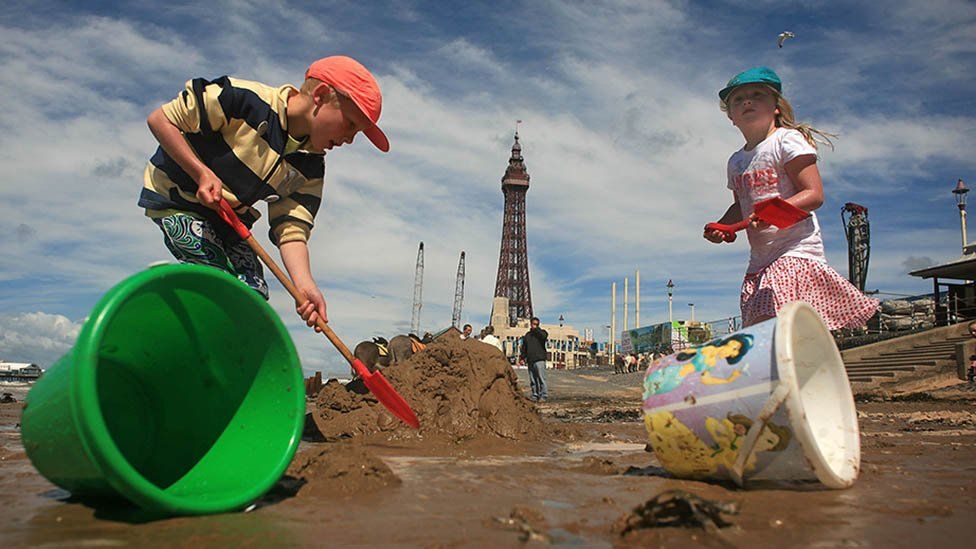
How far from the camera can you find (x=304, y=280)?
3.11 metres

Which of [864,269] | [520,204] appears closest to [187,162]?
[864,269]

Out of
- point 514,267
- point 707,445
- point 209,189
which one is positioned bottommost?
point 707,445

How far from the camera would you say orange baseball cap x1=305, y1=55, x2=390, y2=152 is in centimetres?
280

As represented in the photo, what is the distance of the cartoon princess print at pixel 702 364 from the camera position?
235 cm

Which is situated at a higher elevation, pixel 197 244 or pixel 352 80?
pixel 352 80

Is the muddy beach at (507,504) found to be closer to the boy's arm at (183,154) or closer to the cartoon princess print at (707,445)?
the cartoon princess print at (707,445)

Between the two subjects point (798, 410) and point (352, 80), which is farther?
point (352, 80)

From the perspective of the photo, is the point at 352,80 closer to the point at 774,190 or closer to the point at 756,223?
the point at 756,223

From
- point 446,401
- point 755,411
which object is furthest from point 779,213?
point 446,401

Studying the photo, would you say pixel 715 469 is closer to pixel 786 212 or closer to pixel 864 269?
pixel 786 212

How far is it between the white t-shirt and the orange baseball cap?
1.81m

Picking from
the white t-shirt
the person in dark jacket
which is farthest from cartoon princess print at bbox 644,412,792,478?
the person in dark jacket

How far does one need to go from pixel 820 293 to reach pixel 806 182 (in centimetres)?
51

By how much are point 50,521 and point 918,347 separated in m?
16.9
